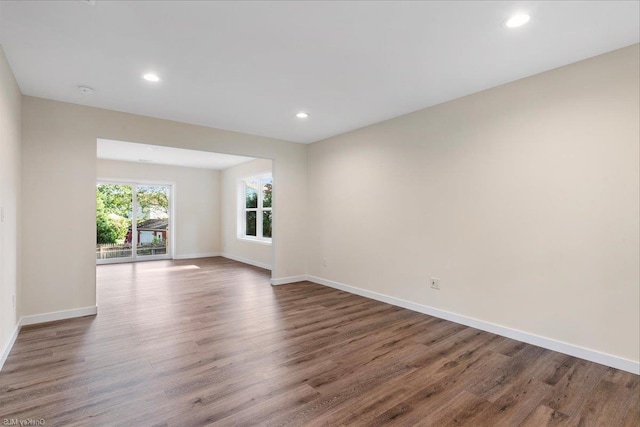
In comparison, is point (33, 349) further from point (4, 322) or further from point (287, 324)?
point (287, 324)

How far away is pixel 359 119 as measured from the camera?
13.8ft

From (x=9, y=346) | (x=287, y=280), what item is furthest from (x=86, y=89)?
(x=287, y=280)

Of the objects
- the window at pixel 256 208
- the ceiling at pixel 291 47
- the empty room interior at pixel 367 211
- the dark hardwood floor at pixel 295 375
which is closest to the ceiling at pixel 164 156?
the window at pixel 256 208

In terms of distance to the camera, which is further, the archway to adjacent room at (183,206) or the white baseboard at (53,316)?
the archway to adjacent room at (183,206)

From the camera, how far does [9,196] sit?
270cm

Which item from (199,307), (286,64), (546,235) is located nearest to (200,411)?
(199,307)

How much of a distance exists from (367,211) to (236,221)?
4602 millimetres

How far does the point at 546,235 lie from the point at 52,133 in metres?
5.18

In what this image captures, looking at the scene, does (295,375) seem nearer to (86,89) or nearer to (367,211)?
(367,211)

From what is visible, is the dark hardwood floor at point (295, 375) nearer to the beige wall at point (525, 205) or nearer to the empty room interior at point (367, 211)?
the empty room interior at point (367, 211)

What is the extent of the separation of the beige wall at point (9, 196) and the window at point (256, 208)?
4.29 m

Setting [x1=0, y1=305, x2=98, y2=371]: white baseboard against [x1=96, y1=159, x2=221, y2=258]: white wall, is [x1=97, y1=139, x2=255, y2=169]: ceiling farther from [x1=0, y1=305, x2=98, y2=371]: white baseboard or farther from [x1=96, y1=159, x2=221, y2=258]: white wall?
[x1=0, y1=305, x2=98, y2=371]: white baseboard

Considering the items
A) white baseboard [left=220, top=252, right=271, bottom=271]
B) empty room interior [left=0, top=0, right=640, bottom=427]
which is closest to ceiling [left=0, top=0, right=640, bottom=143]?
empty room interior [left=0, top=0, right=640, bottom=427]

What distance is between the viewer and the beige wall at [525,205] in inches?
94.8
